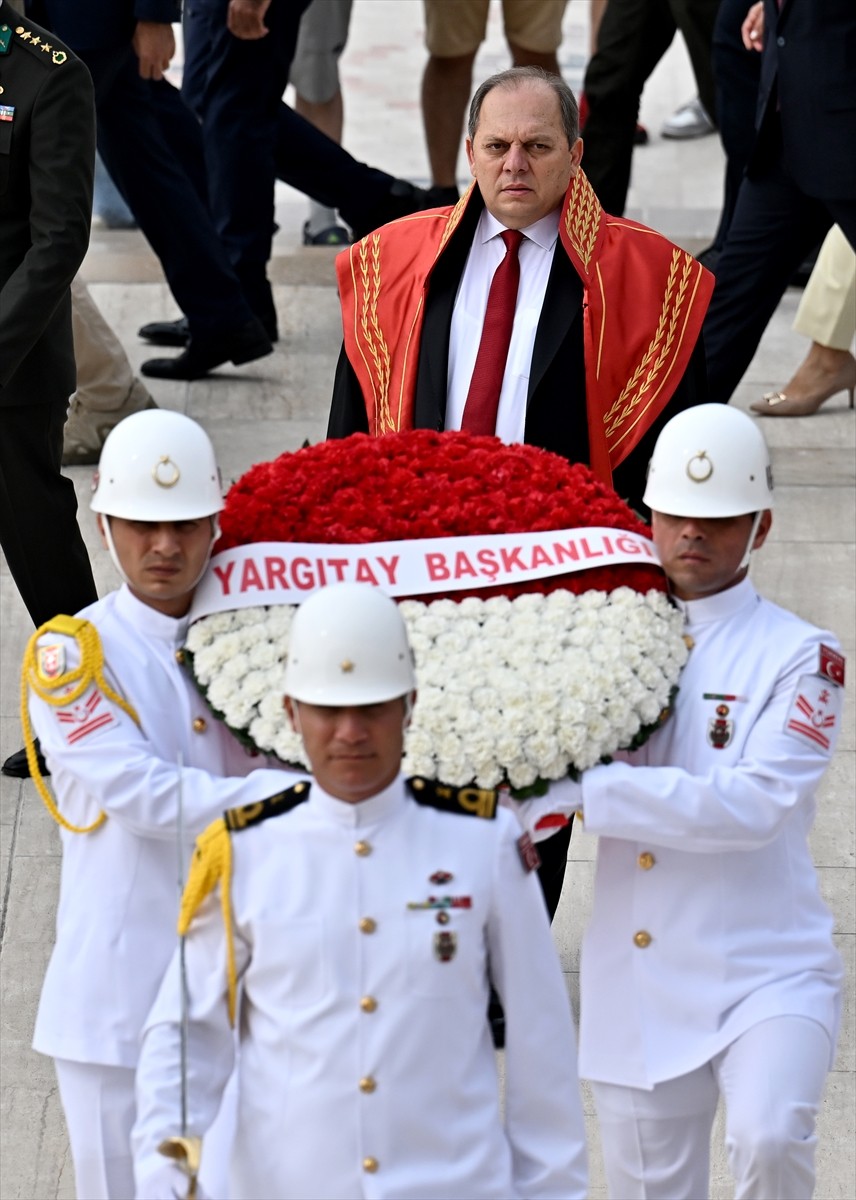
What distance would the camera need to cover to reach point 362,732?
2.66 m

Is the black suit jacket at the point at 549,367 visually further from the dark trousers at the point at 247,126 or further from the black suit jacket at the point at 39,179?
the dark trousers at the point at 247,126

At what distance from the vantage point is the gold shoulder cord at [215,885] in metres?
2.79

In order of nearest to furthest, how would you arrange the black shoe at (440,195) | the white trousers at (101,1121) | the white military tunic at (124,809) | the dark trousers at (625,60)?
the white military tunic at (124,809), the white trousers at (101,1121), the dark trousers at (625,60), the black shoe at (440,195)

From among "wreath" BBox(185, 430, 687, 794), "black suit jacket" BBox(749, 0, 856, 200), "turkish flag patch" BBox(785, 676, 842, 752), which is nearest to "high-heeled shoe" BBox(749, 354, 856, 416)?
"black suit jacket" BBox(749, 0, 856, 200)

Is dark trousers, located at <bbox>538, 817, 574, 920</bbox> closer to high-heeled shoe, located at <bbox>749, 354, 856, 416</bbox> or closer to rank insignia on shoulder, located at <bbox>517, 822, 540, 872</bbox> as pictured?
rank insignia on shoulder, located at <bbox>517, 822, 540, 872</bbox>

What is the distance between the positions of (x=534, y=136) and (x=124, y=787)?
5.81 feet

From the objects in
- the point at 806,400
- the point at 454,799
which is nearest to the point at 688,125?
the point at 806,400

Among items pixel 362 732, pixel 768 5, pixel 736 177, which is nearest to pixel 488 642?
pixel 362 732

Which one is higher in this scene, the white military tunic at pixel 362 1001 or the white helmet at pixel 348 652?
the white helmet at pixel 348 652

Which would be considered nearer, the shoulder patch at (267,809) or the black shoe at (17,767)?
the shoulder patch at (267,809)

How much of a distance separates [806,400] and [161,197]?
2409mm

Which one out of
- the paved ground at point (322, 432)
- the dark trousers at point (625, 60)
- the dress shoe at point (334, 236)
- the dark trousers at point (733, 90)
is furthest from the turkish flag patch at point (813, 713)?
the dress shoe at point (334, 236)

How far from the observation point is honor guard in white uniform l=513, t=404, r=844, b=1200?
307cm

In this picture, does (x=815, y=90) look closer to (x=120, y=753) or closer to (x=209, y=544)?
(x=209, y=544)
